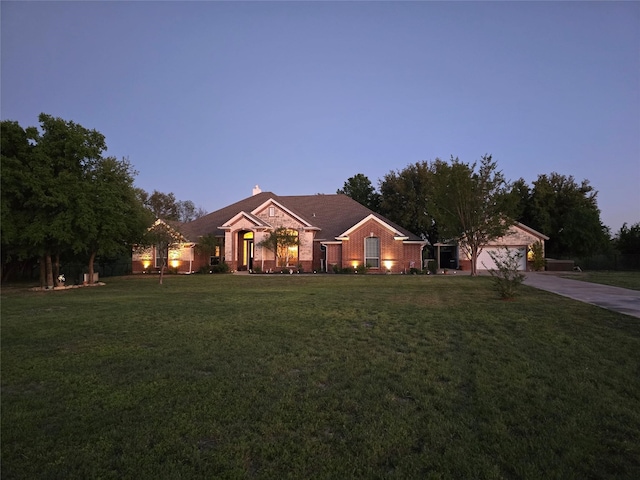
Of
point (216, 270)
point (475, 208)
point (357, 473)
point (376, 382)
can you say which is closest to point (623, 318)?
point (376, 382)

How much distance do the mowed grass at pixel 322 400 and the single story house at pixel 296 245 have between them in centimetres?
2227

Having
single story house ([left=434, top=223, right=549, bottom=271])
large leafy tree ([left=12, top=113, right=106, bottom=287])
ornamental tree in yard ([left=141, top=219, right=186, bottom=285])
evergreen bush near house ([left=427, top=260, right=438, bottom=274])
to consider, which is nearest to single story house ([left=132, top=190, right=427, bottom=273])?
evergreen bush near house ([left=427, top=260, right=438, bottom=274])

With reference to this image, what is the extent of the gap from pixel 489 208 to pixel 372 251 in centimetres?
897

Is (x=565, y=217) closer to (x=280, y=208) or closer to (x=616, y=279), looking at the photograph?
(x=616, y=279)

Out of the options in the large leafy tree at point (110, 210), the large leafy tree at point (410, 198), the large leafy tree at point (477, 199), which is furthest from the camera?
the large leafy tree at point (410, 198)

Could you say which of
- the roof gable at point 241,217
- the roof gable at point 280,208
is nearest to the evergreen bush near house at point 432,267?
the roof gable at point 280,208

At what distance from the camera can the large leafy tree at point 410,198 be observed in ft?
141

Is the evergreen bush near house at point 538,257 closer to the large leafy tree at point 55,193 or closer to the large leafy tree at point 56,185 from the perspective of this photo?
the large leafy tree at point 55,193

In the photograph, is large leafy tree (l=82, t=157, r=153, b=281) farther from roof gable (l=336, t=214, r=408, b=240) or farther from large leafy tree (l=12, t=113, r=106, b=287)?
roof gable (l=336, t=214, r=408, b=240)

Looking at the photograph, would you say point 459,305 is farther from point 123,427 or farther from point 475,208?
point 475,208

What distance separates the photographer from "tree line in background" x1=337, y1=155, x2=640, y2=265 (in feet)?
91.6

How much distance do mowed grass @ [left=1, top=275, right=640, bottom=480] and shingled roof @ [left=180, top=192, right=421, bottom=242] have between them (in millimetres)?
24773

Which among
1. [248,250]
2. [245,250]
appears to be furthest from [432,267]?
[245,250]

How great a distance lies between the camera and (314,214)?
119ft
